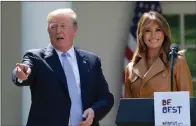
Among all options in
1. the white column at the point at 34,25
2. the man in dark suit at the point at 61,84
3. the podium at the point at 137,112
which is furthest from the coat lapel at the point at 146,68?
the white column at the point at 34,25

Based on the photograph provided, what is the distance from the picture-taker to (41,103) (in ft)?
11.7

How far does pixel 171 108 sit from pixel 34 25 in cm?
443

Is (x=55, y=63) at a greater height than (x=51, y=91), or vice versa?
(x=55, y=63)

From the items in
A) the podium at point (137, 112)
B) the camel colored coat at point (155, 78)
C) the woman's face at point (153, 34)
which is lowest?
the podium at point (137, 112)

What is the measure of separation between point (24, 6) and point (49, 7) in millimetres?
792

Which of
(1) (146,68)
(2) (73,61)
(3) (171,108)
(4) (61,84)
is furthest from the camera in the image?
(1) (146,68)

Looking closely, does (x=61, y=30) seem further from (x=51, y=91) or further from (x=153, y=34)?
(x=153, y=34)

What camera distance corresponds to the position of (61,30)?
141 inches

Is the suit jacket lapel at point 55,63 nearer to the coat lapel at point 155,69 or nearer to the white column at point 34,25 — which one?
the coat lapel at point 155,69

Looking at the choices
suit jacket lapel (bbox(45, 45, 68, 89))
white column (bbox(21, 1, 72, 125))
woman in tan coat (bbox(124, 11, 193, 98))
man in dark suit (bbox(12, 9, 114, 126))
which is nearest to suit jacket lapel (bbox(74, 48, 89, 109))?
man in dark suit (bbox(12, 9, 114, 126))

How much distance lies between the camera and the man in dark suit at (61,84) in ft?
11.6

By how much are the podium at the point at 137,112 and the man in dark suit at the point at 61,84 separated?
497mm

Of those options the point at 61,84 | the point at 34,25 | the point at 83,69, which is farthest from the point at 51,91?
the point at 34,25

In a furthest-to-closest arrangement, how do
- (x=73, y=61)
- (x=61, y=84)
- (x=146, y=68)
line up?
(x=146, y=68)
(x=73, y=61)
(x=61, y=84)
